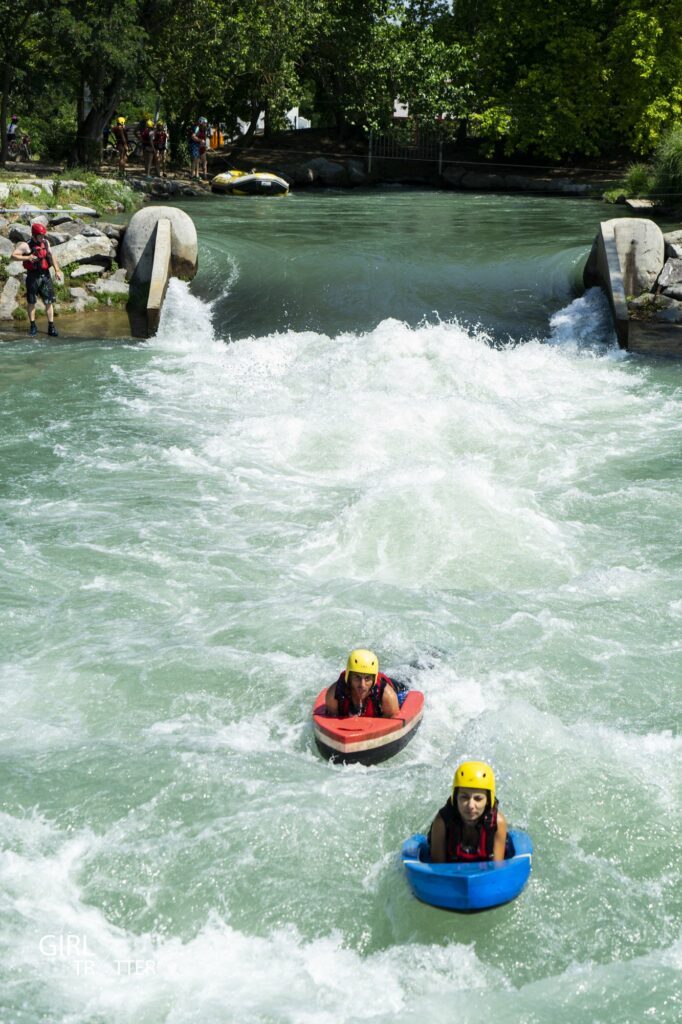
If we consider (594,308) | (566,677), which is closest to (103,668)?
(566,677)

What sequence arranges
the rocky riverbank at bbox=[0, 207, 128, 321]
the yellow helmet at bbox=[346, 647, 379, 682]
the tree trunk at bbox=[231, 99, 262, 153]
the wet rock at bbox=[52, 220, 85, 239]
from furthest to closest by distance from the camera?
the tree trunk at bbox=[231, 99, 262, 153]
the wet rock at bbox=[52, 220, 85, 239]
the rocky riverbank at bbox=[0, 207, 128, 321]
the yellow helmet at bbox=[346, 647, 379, 682]

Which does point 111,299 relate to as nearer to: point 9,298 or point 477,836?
point 9,298

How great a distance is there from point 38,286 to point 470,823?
11.8 m

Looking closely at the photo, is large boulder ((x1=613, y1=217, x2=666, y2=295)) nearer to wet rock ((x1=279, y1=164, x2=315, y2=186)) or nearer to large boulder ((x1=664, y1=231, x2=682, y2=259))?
large boulder ((x1=664, y1=231, x2=682, y2=259))

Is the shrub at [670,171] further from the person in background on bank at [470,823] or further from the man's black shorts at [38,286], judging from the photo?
the person in background on bank at [470,823]

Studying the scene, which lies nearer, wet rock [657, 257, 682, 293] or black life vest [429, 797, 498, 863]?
black life vest [429, 797, 498, 863]

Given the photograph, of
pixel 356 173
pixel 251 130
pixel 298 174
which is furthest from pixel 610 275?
pixel 251 130

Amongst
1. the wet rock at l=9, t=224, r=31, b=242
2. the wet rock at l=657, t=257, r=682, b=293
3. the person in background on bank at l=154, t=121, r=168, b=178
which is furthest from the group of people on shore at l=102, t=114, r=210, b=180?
the wet rock at l=657, t=257, r=682, b=293

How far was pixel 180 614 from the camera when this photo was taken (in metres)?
7.71

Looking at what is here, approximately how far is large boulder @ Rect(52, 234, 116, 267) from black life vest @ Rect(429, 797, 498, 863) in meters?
13.5

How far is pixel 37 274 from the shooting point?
1484cm

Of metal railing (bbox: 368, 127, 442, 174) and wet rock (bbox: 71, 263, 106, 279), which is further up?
metal railing (bbox: 368, 127, 442, 174)

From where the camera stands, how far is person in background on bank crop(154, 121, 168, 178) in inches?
1097

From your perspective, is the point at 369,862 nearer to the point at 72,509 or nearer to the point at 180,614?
the point at 180,614
